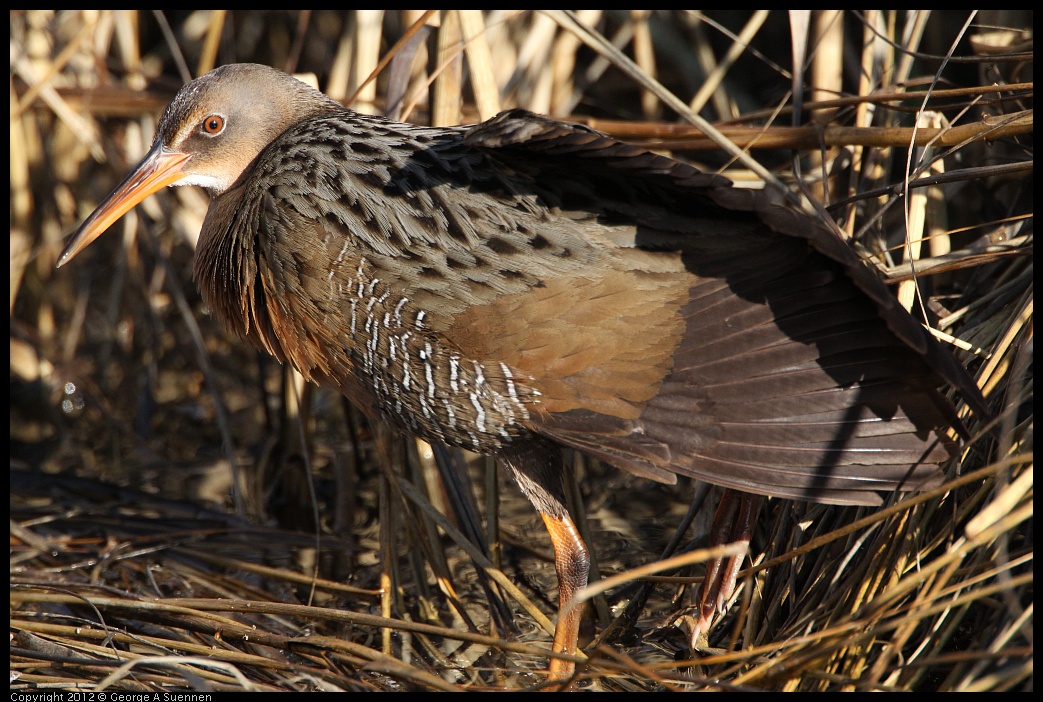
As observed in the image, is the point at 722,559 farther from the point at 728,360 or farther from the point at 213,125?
the point at 213,125

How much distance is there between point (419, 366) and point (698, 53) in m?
2.74

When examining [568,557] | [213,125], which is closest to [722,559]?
[568,557]

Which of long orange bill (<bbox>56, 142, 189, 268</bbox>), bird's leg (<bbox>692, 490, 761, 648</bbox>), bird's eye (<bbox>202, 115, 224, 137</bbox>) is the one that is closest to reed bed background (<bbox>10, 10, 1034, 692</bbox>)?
bird's leg (<bbox>692, 490, 761, 648</bbox>)

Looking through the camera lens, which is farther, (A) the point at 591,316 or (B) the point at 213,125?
(B) the point at 213,125

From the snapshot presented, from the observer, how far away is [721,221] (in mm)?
2295

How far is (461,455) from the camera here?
3.24 metres

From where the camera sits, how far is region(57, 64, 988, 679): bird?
2.20m

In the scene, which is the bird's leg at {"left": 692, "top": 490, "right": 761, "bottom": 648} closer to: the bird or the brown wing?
the bird

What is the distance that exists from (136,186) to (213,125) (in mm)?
291

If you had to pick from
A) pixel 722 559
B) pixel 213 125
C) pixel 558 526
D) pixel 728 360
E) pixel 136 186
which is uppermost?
pixel 213 125

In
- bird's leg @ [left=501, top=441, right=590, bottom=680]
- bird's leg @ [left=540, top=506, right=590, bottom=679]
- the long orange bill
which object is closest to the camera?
bird's leg @ [left=501, top=441, right=590, bottom=680]

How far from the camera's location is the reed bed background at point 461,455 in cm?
232

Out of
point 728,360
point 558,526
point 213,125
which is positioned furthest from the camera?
point 213,125

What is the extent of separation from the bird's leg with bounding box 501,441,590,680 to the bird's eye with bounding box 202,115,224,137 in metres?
1.31
